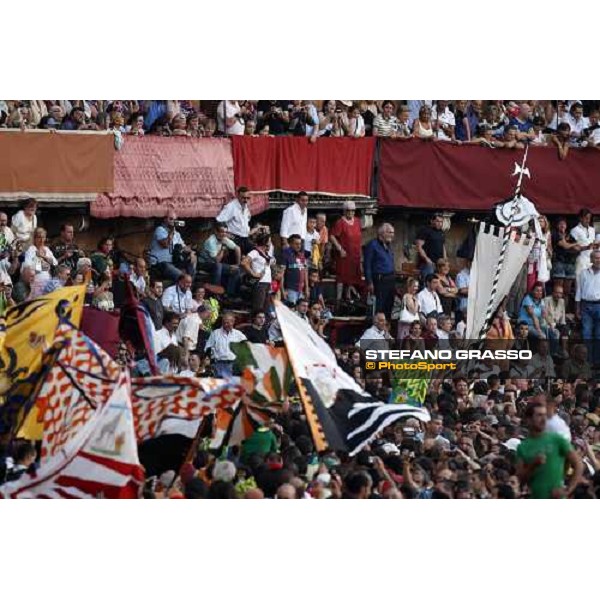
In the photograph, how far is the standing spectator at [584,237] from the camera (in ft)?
94.9

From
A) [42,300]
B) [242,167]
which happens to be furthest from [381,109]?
[42,300]

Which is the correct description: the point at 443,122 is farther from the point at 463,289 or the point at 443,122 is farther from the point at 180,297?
the point at 180,297

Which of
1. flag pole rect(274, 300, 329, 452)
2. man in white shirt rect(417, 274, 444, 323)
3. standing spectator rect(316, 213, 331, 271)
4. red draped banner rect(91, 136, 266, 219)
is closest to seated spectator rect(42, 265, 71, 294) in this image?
red draped banner rect(91, 136, 266, 219)

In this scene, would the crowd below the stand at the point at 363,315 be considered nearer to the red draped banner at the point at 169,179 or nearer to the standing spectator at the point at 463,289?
the standing spectator at the point at 463,289

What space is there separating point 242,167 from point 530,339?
4.86 m

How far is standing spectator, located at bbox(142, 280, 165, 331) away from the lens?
25.7m

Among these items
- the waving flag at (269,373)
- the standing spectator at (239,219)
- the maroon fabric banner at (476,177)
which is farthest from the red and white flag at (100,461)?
the maroon fabric banner at (476,177)

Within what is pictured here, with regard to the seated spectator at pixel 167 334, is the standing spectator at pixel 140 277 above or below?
above

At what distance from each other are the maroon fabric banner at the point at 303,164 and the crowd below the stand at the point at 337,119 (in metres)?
0.14

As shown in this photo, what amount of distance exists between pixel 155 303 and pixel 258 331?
1.44 m

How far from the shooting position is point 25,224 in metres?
26.3

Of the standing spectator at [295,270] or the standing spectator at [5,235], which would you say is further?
the standing spectator at [295,270]

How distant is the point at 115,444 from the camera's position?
20297 millimetres

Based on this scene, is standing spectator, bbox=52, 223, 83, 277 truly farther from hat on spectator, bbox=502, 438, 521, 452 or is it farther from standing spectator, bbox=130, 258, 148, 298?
hat on spectator, bbox=502, 438, 521, 452
